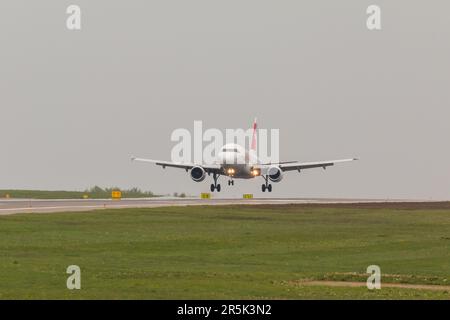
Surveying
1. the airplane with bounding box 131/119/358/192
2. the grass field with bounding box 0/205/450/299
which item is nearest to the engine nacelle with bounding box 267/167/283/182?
the airplane with bounding box 131/119/358/192

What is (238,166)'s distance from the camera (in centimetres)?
12850

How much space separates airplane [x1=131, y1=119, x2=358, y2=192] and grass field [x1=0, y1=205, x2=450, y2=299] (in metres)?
43.6

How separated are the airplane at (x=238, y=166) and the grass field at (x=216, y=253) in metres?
43.6

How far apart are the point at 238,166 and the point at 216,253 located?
257 feet

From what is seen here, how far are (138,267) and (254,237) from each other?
18.0 m

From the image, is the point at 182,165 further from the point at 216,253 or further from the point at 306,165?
the point at 216,253

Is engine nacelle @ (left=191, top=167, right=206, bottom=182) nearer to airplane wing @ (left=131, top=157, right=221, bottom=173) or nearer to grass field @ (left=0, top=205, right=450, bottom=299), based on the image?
airplane wing @ (left=131, top=157, right=221, bottom=173)

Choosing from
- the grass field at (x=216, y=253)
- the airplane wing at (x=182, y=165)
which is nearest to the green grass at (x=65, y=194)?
the airplane wing at (x=182, y=165)

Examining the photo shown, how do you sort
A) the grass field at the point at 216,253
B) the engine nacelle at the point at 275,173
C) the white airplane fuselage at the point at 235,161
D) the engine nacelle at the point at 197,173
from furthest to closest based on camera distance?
1. the engine nacelle at the point at 275,173
2. the engine nacelle at the point at 197,173
3. the white airplane fuselage at the point at 235,161
4. the grass field at the point at 216,253

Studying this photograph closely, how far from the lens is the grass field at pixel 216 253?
35.5 m

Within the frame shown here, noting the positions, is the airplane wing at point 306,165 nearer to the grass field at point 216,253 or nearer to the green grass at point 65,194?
the green grass at point 65,194

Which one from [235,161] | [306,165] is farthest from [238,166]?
[306,165]

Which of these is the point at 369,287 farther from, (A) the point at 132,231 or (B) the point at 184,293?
(A) the point at 132,231
